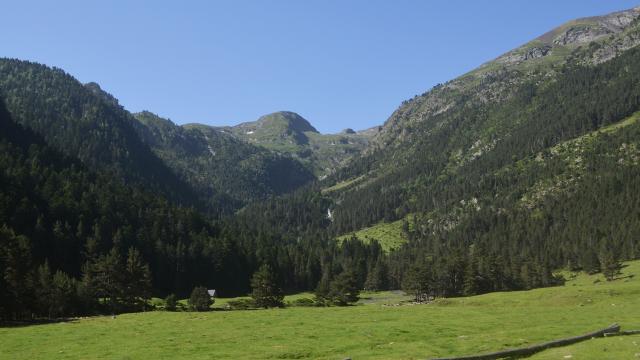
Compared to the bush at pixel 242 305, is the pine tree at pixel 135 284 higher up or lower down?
higher up

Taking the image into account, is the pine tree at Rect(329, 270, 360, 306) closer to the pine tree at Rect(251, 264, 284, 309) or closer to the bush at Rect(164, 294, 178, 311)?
the pine tree at Rect(251, 264, 284, 309)

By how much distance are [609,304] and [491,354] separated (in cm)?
4281

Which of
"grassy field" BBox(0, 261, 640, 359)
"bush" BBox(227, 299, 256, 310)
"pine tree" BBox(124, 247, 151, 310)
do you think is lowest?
"bush" BBox(227, 299, 256, 310)

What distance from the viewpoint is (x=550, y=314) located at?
187 feet

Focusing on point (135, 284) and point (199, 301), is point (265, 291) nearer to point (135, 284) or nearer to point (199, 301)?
point (199, 301)

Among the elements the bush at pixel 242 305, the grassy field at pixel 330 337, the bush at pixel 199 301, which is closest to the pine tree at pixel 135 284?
Result: the bush at pixel 199 301

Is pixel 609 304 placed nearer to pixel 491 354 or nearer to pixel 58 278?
pixel 491 354

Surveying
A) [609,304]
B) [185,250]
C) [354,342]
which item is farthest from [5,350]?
[185,250]

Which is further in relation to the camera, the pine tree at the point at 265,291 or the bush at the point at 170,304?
the pine tree at the point at 265,291

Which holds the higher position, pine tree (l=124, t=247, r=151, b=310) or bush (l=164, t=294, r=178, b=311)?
pine tree (l=124, t=247, r=151, b=310)

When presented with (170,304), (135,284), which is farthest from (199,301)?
(135,284)

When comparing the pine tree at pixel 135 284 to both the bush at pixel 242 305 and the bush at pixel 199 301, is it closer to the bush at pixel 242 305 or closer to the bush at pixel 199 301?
the bush at pixel 199 301

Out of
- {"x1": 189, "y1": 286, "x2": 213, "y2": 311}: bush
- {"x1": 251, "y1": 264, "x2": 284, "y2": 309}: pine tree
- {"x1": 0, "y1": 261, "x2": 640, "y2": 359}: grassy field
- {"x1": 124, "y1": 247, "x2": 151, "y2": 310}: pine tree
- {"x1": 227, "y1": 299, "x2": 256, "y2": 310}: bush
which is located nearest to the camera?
{"x1": 0, "y1": 261, "x2": 640, "y2": 359}: grassy field

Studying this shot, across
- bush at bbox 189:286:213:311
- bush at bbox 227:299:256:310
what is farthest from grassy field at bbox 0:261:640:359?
bush at bbox 227:299:256:310
